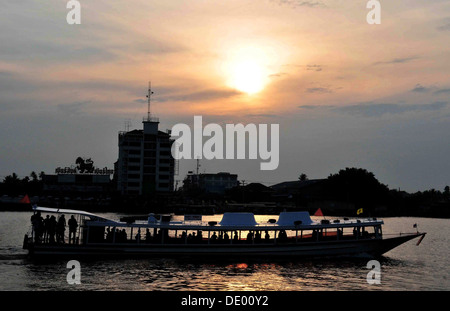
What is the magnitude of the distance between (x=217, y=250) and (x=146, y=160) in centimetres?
12655

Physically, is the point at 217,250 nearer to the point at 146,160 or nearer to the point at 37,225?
the point at 37,225

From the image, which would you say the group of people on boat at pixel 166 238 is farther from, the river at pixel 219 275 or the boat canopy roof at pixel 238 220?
the river at pixel 219 275

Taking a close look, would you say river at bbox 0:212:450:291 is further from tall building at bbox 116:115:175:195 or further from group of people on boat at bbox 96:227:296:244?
tall building at bbox 116:115:175:195

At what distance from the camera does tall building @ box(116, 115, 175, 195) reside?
164 meters

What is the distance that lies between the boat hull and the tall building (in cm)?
12492

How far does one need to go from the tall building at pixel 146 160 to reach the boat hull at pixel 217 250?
4918 inches

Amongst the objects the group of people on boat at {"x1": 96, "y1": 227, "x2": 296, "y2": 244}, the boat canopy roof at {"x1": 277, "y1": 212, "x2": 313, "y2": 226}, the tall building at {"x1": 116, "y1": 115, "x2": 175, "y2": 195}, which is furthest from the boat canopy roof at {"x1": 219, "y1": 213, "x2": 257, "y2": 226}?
the tall building at {"x1": 116, "y1": 115, "x2": 175, "y2": 195}

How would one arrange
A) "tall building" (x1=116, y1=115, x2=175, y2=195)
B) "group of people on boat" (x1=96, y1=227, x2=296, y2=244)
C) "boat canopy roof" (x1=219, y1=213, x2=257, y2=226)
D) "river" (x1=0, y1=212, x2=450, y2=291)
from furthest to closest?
"tall building" (x1=116, y1=115, x2=175, y2=195), "boat canopy roof" (x1=219, y1=213, x2=257, y2=226), "group of people on boat" (x1=96, y1=227, x2=296, y2=244), "river" (x1=0, y1=212, x2=450, y2=291)

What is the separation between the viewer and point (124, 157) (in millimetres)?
165500

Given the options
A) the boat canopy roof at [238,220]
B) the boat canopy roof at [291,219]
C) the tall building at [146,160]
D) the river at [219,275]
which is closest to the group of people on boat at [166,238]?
the boat canopy roof at [238,220]

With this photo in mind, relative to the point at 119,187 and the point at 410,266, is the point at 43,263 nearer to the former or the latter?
the point at 410,266
